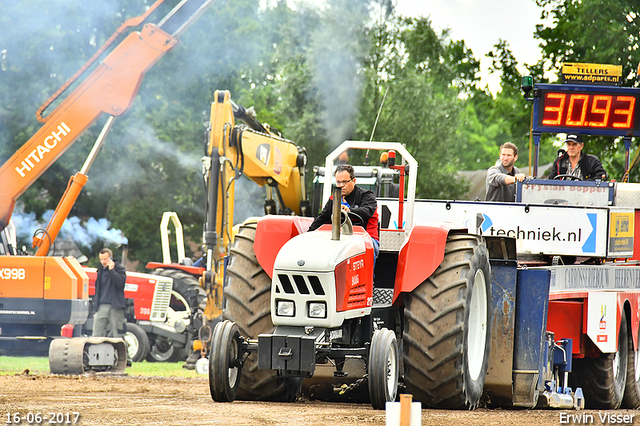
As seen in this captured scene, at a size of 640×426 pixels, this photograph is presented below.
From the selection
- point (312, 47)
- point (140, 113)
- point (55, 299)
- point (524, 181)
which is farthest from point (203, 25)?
point (524, 181)

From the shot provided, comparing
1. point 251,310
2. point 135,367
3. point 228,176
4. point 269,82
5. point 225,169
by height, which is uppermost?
point 269,82

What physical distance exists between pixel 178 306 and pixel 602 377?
1196 cm

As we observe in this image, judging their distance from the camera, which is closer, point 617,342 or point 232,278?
point 232,278

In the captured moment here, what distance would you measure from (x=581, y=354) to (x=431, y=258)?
11.1 ft

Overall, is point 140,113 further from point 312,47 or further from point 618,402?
point 618,402

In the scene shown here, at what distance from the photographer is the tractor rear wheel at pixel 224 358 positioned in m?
7.65

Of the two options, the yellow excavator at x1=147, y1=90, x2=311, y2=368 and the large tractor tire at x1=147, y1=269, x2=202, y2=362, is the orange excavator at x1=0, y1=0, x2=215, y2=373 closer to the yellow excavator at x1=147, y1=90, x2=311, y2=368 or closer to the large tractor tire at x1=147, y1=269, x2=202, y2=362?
the yellow excavator at x1=147, y1=90, x2=311, y2=368

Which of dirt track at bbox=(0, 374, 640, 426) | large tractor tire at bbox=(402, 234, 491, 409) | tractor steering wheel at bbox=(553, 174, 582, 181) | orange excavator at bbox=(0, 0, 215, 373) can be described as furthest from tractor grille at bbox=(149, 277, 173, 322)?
large tractor tire at bbox=(402, 234, 491, 409)

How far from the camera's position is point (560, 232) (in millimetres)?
10750

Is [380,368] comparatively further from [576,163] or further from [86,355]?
[86,355]

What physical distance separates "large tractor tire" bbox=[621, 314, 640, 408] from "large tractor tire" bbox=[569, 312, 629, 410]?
0.17m

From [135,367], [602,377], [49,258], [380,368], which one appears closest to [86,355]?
[49,258]

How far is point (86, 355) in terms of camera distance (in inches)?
581

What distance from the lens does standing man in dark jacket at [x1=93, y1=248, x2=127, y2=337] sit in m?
17.1
